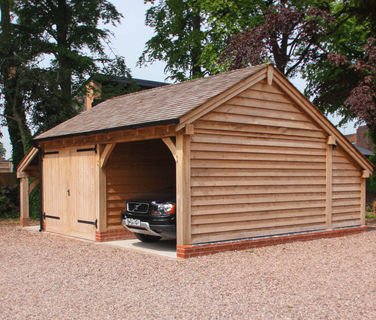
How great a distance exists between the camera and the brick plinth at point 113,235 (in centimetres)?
1203

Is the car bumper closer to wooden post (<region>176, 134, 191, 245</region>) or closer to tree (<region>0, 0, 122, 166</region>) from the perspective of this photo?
wooden post (<region>176, 134, 191, 245</region>)

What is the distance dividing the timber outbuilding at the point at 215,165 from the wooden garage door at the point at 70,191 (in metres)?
0.03

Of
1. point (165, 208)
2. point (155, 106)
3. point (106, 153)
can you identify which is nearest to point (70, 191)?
point (106, 153)

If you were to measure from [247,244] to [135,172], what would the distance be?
3631 millimetres

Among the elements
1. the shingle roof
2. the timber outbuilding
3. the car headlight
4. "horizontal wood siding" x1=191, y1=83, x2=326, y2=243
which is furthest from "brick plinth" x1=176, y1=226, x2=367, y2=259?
the shingle roof

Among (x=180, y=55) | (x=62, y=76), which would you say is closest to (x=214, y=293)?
(x=62, y=76)

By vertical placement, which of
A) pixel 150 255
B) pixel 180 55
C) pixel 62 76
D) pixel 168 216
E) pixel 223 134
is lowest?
pixel 150 255

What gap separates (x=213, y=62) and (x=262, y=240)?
1536 centimetres

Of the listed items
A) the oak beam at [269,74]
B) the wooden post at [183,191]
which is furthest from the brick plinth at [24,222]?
the oak beam at [269,74]

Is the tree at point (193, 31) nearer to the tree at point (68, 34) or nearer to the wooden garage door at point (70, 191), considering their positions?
the tree at point (68, 34)

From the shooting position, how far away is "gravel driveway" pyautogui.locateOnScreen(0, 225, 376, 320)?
6137mm

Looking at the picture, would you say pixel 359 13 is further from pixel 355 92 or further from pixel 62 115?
pixel 62 115

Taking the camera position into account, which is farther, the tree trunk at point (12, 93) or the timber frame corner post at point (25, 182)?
the tree trunk at point (12, 93)

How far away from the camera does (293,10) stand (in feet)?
69.5
